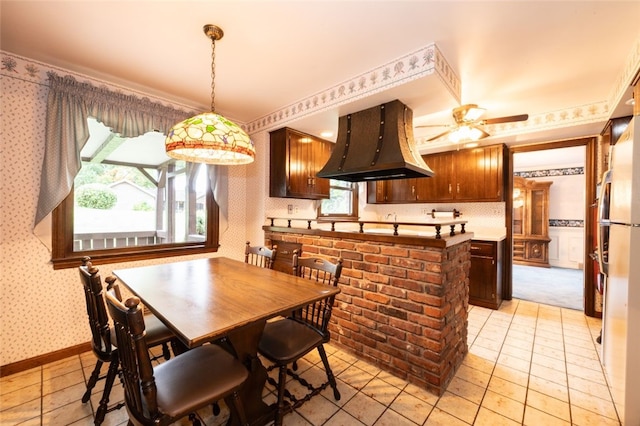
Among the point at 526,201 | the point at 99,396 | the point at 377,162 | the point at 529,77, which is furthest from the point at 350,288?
the point at 526,201

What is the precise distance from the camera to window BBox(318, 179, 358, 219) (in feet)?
13.8

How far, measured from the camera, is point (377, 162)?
2.32 m

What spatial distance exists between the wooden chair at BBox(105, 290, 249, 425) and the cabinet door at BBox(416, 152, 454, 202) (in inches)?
142

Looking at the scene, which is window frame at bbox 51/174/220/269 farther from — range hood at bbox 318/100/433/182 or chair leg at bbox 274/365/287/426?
chair leg at bbox 274/365/287/426

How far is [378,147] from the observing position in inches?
93.9

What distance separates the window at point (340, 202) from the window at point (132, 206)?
1697 mm

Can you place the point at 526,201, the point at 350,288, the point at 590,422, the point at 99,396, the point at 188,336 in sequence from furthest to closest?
the point at 526,201 < the point at 350,288 < the point at 99,396 < the point at 590,422 < the point at 188,336

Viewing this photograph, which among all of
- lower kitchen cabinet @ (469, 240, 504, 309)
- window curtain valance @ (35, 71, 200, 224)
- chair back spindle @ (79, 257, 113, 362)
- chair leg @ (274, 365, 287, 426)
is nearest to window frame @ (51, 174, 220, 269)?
window curtain valance @ (35, 71, 200, 224)

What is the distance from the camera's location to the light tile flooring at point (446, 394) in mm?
1601

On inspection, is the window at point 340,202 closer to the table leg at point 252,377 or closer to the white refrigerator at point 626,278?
the table leg at point 252,377

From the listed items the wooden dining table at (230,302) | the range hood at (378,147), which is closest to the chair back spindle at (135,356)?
the wooden dining table at (230,302)

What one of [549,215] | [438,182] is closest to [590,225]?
[438,182]

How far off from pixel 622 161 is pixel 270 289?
7.52 ft

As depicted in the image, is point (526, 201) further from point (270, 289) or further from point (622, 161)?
point (270, 289)
